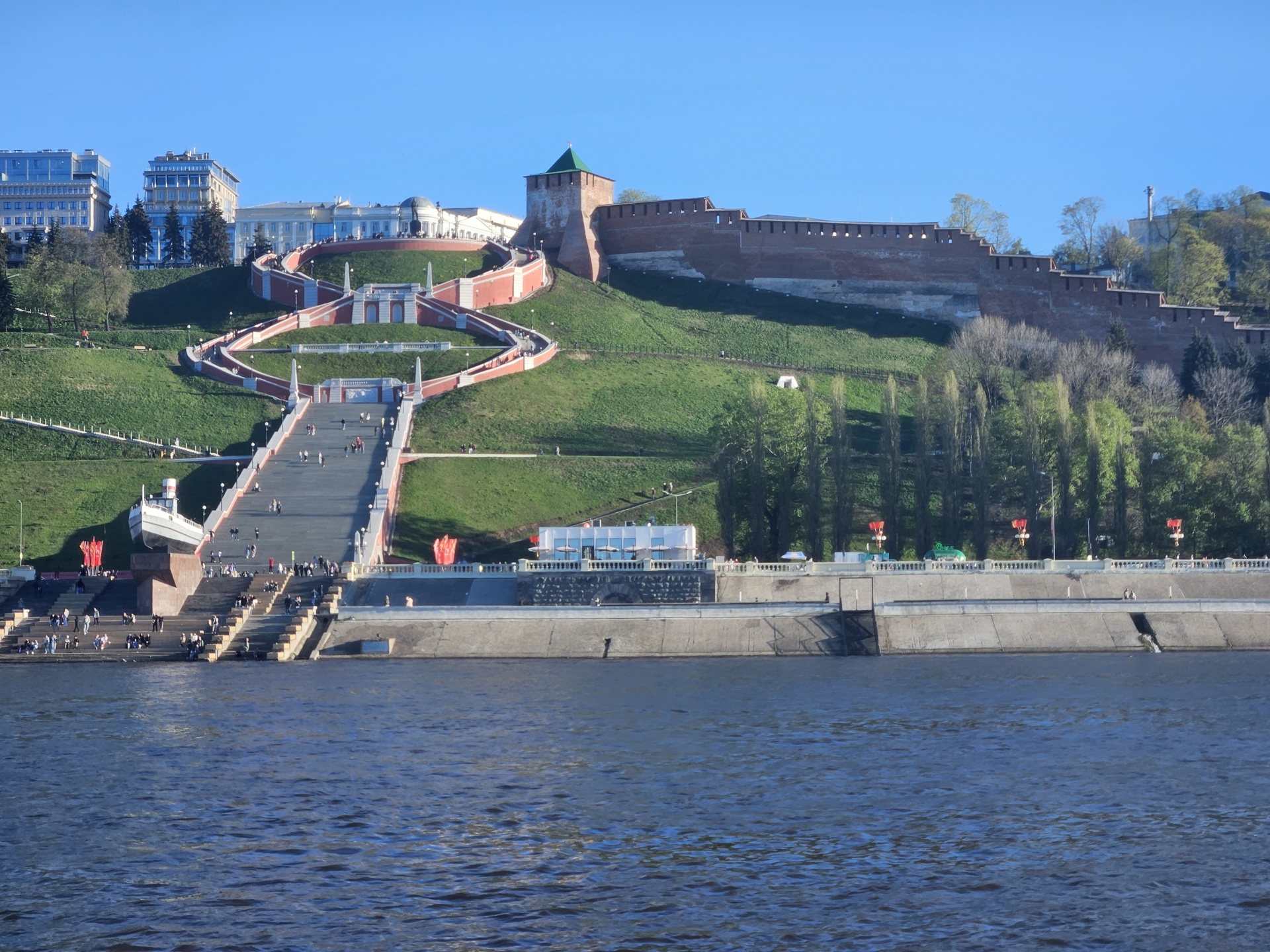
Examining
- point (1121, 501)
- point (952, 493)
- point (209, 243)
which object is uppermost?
point (209, 243)

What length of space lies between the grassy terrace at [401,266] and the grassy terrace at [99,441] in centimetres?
1991

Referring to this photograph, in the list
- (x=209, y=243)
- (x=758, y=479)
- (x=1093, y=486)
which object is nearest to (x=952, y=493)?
(x=1093, y=486)

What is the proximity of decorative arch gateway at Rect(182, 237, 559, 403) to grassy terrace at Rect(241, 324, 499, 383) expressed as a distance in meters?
1.05

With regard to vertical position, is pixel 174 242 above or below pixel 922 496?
above

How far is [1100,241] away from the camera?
143125 mm

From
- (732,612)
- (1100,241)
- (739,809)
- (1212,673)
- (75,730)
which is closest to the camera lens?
(739,809)

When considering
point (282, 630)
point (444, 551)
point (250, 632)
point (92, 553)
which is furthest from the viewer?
point (444, 551)

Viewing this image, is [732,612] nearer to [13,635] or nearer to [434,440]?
[13,635]

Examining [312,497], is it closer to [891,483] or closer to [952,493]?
[891,483]

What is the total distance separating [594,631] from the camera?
58.1 metres

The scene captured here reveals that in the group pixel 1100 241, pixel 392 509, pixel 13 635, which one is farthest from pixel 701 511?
pixel 1100 241

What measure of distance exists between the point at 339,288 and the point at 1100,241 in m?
70.7

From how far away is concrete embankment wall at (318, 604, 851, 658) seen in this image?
187ft

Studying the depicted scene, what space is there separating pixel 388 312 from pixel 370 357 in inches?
397
